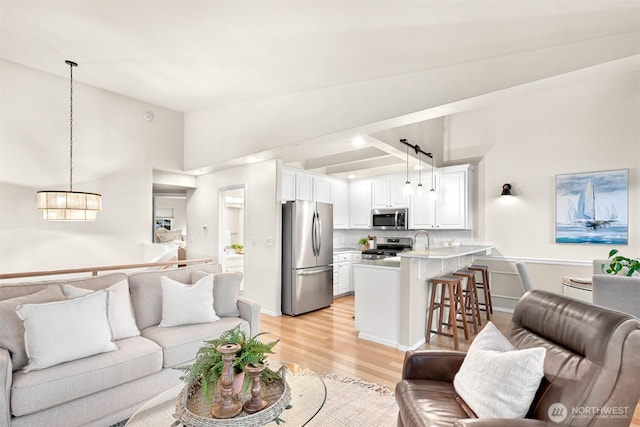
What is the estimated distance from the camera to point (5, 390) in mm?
1688

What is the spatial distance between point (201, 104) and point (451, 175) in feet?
14.2

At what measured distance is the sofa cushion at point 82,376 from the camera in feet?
5.75

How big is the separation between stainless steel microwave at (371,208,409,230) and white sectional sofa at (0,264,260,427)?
152 inches

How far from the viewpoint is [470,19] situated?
84.4 inches

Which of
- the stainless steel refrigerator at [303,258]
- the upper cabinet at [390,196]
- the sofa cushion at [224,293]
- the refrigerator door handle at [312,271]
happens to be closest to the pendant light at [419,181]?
the upper cabinet at [390,196]

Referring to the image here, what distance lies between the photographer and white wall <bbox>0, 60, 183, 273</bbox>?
4.05 m

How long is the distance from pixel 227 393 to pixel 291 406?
335 mm

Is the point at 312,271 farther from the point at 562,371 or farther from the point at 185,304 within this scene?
the point at 562,371

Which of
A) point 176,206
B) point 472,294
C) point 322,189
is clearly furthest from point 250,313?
point 176,206

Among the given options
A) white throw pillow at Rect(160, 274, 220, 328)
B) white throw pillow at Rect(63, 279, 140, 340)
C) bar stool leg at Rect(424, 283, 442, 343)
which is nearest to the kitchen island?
bar stool leg at Rect(424, 283, 442, 343)

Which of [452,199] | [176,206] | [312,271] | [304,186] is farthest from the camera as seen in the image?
[176,206]

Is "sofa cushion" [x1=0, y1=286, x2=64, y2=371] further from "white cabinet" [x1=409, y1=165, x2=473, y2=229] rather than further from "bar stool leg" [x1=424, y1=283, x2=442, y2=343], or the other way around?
"white cabinet" [x1=409, y1=165, x2=473, y2=229]

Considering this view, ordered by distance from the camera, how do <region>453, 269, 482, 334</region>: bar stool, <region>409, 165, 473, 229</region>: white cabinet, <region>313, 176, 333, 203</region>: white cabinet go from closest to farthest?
<region>453, 269, 482, 334</region>: bar stool < <region>409, 165, 473, 229</region>: white cabinet < <region>313, 176, 333, 203</region>: white cabinet

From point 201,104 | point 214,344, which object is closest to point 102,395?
point 214,344
